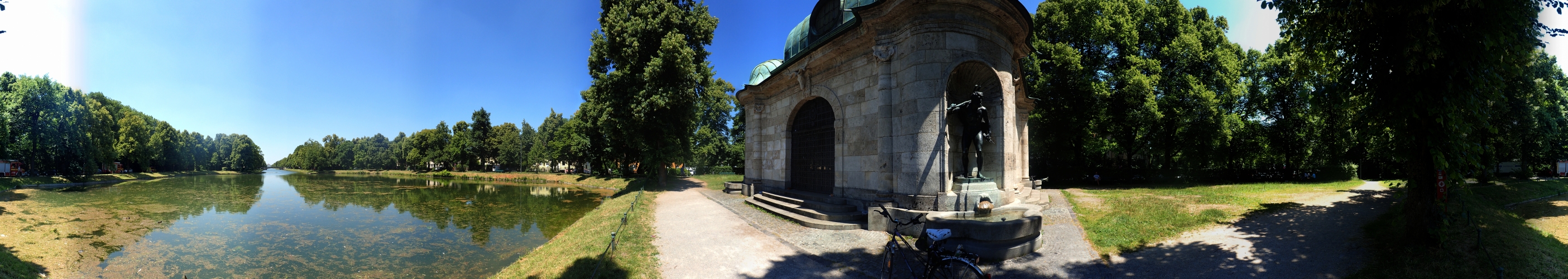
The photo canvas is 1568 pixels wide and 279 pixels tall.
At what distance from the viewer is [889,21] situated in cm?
994

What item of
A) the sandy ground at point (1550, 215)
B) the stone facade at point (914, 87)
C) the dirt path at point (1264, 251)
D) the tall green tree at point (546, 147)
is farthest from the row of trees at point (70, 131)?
the sandy ground at point (1550, 215)

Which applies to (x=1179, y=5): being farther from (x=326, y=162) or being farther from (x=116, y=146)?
(x=326, y=162)

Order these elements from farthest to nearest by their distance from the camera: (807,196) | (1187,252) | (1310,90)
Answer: (1310,90) < (807,196) < (1187,252)

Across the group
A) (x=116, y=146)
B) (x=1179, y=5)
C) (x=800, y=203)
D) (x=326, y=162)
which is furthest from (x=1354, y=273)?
(x=326, y=162)

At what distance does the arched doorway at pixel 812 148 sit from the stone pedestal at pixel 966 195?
12.8 feet

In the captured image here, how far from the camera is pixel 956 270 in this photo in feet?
15.9

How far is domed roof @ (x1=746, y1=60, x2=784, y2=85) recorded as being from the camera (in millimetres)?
18456

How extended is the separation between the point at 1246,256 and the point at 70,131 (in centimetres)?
5376

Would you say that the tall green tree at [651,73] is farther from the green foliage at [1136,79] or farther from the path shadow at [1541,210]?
the path shadow at [1541,210]

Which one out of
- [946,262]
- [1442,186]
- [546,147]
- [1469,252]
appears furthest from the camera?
[546,147]

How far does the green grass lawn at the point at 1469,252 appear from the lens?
16.7 feet

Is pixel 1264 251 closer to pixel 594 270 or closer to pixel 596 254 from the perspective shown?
pixel 594 270

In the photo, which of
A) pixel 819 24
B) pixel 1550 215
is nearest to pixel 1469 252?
pixel 1550 215

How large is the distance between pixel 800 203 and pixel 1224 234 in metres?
7.86
